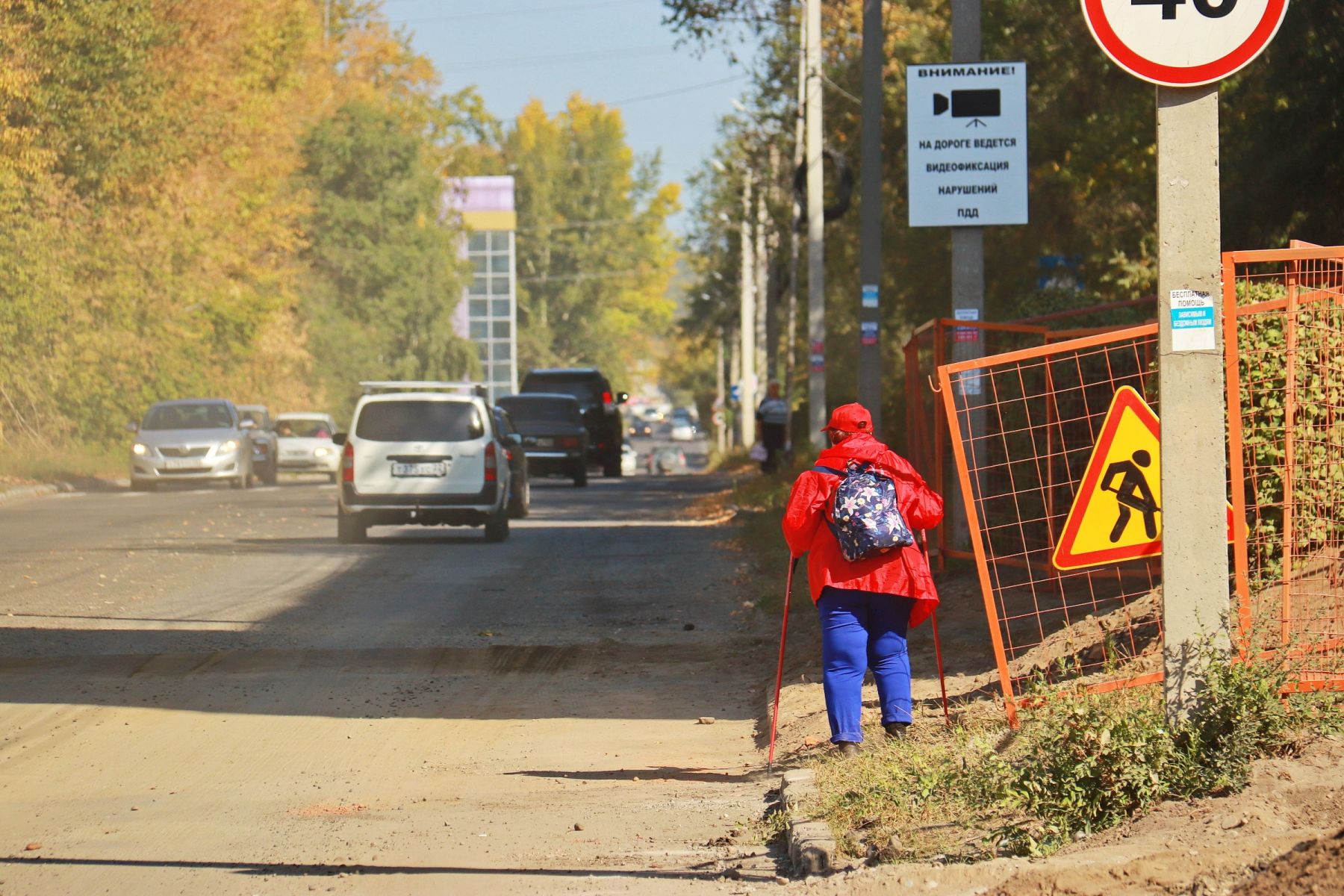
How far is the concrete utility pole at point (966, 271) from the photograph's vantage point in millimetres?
12789

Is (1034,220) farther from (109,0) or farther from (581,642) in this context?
(109,0)

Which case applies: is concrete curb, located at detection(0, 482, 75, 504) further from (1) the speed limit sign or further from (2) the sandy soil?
(2) the sandy soil

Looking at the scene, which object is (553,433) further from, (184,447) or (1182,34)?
(1182,34)

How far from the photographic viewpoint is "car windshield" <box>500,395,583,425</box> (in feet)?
117

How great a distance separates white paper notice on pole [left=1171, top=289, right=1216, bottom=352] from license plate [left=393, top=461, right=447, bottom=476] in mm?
14807

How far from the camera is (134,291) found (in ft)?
142

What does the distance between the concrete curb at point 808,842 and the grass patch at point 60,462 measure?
30.0 m

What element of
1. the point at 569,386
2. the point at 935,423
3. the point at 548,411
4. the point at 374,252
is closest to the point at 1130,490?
the point at 935,423

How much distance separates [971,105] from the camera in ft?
41.3

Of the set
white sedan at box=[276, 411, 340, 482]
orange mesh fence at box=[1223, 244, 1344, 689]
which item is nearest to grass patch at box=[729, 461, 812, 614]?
orange mesh fence at box=[1223, 244, 1344, 689]

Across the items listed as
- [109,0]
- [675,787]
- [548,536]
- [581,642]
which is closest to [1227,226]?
Result: [581,642]

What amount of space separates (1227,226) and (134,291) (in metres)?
32.9

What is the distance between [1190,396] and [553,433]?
29461 millimetres

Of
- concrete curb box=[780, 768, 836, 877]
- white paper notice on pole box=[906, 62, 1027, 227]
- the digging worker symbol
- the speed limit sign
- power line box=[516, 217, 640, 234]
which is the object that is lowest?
concrete curb box=[780, 768, 836, 877]
